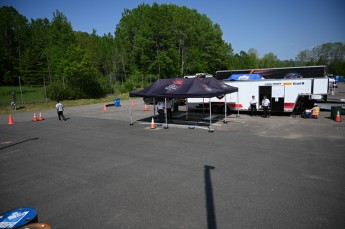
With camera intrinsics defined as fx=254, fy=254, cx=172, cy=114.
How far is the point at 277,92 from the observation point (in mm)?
19578

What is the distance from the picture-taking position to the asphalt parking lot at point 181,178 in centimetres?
569

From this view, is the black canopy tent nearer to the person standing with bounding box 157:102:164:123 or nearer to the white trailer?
the person standing with bounding box 157:102:164:123

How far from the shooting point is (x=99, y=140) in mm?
13523

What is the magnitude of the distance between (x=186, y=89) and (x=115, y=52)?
4894 centimetres

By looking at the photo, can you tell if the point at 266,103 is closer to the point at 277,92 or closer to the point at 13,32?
the point at 277,92

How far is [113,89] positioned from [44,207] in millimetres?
39211

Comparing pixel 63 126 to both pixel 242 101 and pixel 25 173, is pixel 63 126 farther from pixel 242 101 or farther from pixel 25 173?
pixel 242 101

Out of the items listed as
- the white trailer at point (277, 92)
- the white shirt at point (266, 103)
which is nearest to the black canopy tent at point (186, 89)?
the white trailer at point (277, 92)

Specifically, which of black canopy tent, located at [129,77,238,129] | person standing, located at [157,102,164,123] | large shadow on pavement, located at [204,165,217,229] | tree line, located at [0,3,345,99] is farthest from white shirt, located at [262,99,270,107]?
tree line, located at [0,3,345,99]

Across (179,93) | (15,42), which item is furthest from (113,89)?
(15,42)

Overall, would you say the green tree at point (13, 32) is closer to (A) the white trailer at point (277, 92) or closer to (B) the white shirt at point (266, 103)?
(A) the white trailer at point (277, 92)

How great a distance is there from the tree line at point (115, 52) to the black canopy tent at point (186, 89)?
67.9ft

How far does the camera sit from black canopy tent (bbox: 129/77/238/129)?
48.6 feet

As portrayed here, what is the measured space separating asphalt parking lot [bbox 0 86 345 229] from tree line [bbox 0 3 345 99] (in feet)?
73.5
